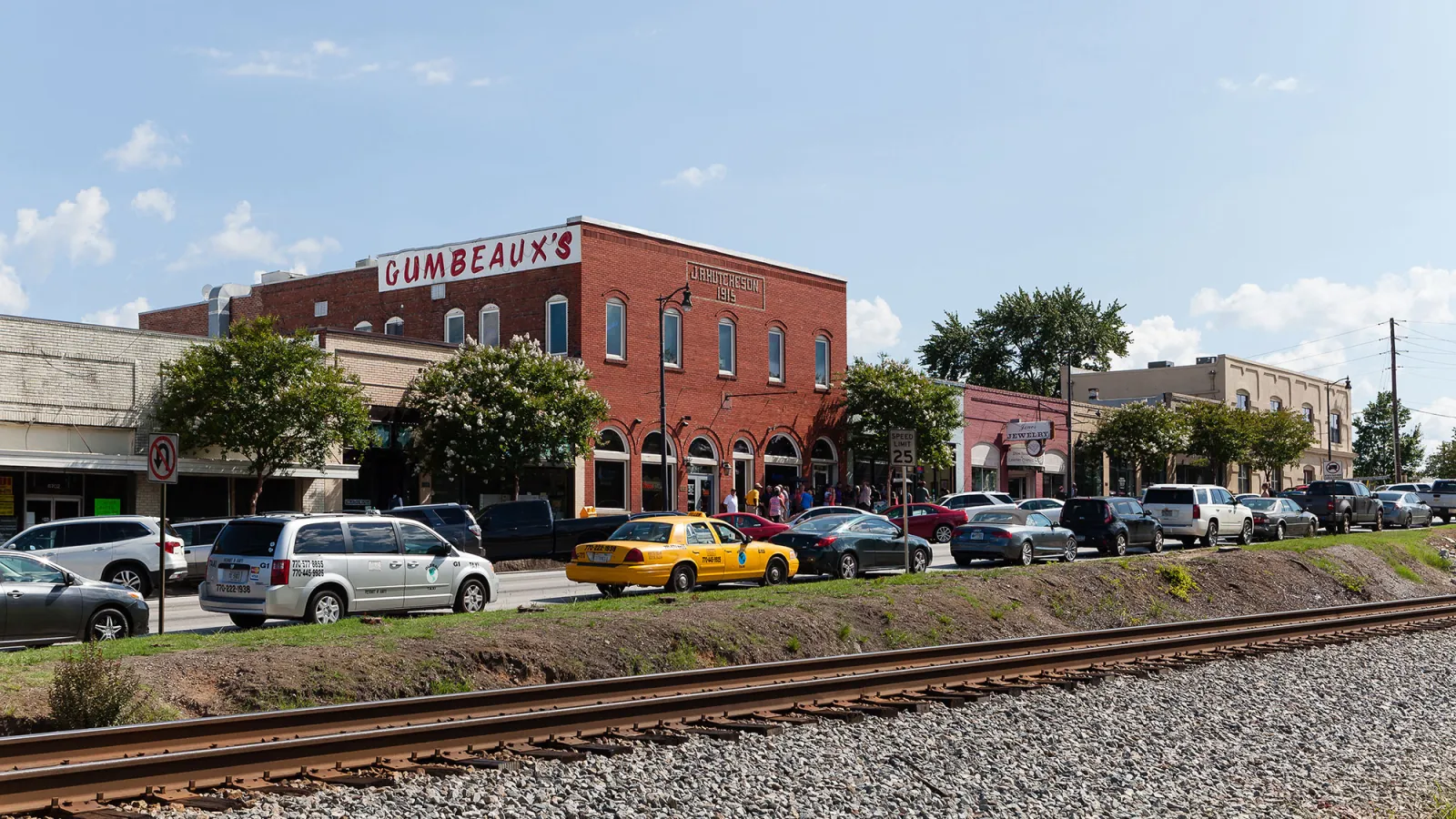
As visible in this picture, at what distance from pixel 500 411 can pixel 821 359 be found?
18917 millimetres

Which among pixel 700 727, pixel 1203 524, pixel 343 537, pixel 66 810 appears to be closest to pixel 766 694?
pixel 700 727

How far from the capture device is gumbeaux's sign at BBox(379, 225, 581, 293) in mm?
42906

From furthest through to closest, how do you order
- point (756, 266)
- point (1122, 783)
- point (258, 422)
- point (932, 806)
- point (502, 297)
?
point (756, 266) → point (502, 297) → point (258, 422) → point (1122, 783) → point (932, 806)

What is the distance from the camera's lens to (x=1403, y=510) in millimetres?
47500

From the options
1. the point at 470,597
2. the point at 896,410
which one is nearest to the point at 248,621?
the point at 470,597

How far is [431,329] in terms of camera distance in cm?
4647

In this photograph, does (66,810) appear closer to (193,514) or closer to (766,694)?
(766,694)

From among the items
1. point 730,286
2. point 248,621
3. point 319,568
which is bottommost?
point 248,621

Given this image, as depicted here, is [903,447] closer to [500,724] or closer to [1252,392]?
[500,724]

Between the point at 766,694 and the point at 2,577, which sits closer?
the point at 766,694

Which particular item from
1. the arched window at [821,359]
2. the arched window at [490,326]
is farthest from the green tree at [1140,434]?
the arched window at [490,326]

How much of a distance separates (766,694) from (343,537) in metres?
7.90

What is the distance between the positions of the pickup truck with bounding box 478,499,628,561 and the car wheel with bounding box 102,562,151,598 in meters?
7.87

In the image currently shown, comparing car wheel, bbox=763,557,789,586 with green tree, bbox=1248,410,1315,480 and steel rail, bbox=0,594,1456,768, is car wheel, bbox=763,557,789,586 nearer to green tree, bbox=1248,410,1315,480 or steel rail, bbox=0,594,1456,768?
steel rail, bbox=0,594,1456,768
